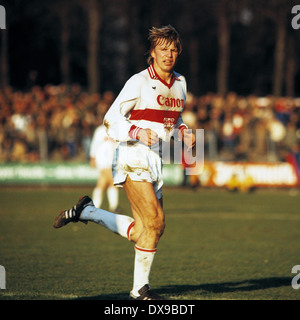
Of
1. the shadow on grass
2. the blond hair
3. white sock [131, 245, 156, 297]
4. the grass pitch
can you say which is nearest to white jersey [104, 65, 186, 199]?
the blond hair

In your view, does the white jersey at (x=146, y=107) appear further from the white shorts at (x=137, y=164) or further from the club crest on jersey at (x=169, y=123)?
the white shorts at (x=137, y=164)

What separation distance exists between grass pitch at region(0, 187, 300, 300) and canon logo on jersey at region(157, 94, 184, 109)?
2.01 m

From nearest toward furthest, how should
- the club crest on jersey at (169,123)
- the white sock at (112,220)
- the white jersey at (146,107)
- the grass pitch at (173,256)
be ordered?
the white jersey at (146,107) → the club crest on jersey at (169,123) → the white sock at (112,220) → the grass pitch at (173,256)

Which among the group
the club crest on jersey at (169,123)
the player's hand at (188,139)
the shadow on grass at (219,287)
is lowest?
the shadow on grass at (219,287)

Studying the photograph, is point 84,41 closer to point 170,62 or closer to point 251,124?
point 251,124

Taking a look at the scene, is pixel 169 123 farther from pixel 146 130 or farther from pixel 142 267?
pixel 142 267

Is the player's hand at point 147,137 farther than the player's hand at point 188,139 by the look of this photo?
No

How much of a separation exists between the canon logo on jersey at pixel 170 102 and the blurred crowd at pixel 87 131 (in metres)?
16.1

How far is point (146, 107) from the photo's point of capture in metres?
6.80

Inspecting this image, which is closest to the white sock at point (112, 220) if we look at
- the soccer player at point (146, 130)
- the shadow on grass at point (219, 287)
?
the soccer player at point (146, 130)

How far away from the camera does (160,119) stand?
6.89m

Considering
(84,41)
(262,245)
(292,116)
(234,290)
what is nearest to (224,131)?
(292,116)

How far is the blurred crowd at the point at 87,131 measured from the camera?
23.4m

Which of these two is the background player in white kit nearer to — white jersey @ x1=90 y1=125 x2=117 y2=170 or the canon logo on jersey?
white jersey @ x1=90 y1=125 x2=117 y2=170
